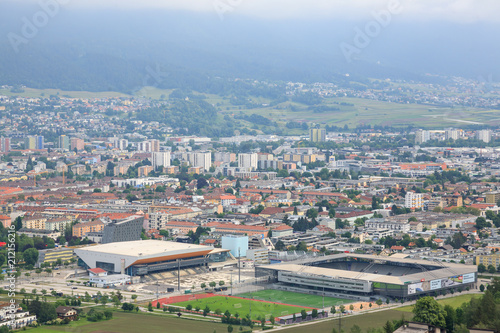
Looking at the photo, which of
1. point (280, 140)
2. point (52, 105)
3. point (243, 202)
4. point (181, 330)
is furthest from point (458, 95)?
point (181, 330)

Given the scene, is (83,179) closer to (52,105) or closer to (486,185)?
(486,185)

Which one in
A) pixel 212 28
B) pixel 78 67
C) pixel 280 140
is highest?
pixel 212 28

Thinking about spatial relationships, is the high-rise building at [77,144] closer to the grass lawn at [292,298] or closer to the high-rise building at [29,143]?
the high-rise building at [29,143]

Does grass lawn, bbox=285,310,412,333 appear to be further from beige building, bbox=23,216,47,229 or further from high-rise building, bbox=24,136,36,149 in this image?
high-rise building, bbox=24,136,36,149

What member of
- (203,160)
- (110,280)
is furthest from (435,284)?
(203,160)

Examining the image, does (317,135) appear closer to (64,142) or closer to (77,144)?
(77,144)

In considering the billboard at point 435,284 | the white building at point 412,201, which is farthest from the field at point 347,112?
the billboard at point 435,284
